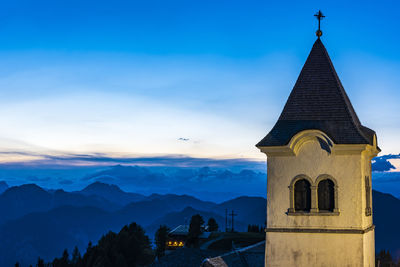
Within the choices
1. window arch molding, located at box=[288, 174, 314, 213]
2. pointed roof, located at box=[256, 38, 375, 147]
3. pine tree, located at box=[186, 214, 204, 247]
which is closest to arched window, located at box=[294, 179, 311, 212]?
window arch molding, located at box=[288, 174, 314, 213]

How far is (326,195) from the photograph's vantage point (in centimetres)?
2527

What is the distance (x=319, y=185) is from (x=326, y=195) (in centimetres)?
58

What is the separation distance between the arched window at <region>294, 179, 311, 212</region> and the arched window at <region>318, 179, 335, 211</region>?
0.53m

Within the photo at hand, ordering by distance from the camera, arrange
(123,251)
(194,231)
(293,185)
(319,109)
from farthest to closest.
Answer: (194,231)
(123,251)
(319,109)
(293,185)

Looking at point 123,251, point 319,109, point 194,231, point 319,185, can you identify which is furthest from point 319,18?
point 194,231

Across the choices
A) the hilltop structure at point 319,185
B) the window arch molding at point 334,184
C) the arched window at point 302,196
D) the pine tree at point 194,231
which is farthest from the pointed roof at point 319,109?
the pine tree at point 194,231

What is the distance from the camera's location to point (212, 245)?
4166 inches

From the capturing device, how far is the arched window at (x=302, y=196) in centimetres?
2548

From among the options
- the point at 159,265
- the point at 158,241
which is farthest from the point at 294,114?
the point at 158,241

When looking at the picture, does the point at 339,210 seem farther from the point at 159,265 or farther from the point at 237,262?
the point at 159,265

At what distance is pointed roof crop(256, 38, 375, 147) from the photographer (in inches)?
1003

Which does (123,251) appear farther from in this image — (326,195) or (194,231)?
(326,195)

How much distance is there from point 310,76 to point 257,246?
10.1m

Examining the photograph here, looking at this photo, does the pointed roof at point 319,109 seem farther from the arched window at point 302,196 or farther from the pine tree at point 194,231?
the pine tree at point 194,231
